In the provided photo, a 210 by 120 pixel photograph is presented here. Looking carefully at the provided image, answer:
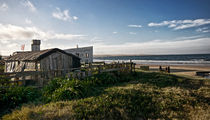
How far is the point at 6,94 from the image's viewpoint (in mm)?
5727

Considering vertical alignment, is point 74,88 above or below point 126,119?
above

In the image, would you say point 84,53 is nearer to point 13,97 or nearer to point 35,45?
point 35,45

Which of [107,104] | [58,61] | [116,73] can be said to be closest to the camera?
[107,104]

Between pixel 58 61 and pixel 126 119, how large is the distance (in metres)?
11.2

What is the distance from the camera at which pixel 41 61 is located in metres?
11.5

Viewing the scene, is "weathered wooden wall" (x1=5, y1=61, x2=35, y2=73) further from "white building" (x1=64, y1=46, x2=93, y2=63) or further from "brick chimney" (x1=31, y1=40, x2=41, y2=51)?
"white building" (x1=64, y1=46, x2=93, y2=63)

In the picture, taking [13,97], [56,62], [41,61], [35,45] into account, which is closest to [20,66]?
[41,61]

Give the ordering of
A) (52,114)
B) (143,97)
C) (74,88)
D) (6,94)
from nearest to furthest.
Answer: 1. (52,114)
2. (6,94)
3. (143,97)
4. (74,88)

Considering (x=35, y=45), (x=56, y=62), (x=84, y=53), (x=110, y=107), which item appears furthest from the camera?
(x=84, y=53)

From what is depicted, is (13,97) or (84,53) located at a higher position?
(84,53)

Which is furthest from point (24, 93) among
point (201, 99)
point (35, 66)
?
point (201, 99)

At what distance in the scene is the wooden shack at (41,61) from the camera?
1141 cm

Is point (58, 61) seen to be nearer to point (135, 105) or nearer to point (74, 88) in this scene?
point (74, 88)

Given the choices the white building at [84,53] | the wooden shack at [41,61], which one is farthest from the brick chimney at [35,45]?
the white building at [84,53]
